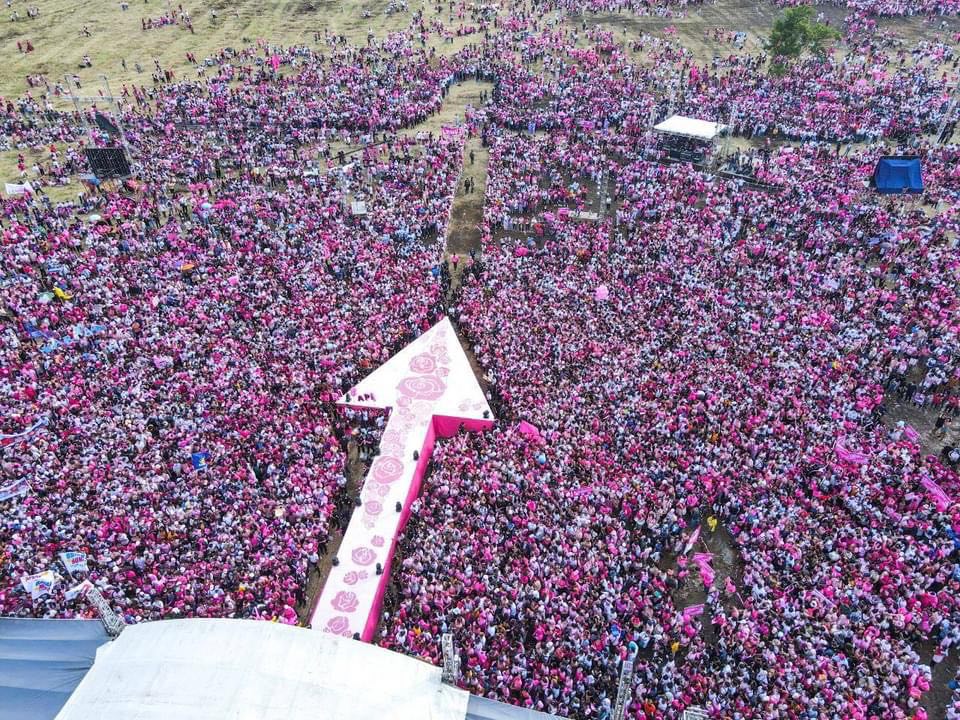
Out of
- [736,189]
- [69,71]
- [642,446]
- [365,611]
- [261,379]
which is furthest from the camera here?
[69,71]

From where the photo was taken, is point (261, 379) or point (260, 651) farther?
point (261, 379)

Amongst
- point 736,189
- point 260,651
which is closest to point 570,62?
point 736,189

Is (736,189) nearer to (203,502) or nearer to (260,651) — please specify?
(203,502)

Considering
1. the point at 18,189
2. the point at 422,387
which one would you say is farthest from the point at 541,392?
the point at 18,189

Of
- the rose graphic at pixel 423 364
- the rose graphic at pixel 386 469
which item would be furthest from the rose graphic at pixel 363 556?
the rose graphic at pixel 423 364

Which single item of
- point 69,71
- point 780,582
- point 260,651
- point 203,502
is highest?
point 69,71

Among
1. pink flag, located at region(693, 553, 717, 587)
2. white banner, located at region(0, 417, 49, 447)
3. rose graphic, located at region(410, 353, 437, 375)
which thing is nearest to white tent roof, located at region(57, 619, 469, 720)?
pink flag, located at region(693, 553, 717, 587)

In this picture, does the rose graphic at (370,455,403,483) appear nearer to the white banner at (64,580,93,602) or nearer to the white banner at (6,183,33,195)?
the white banner at (64,580,93,602)
